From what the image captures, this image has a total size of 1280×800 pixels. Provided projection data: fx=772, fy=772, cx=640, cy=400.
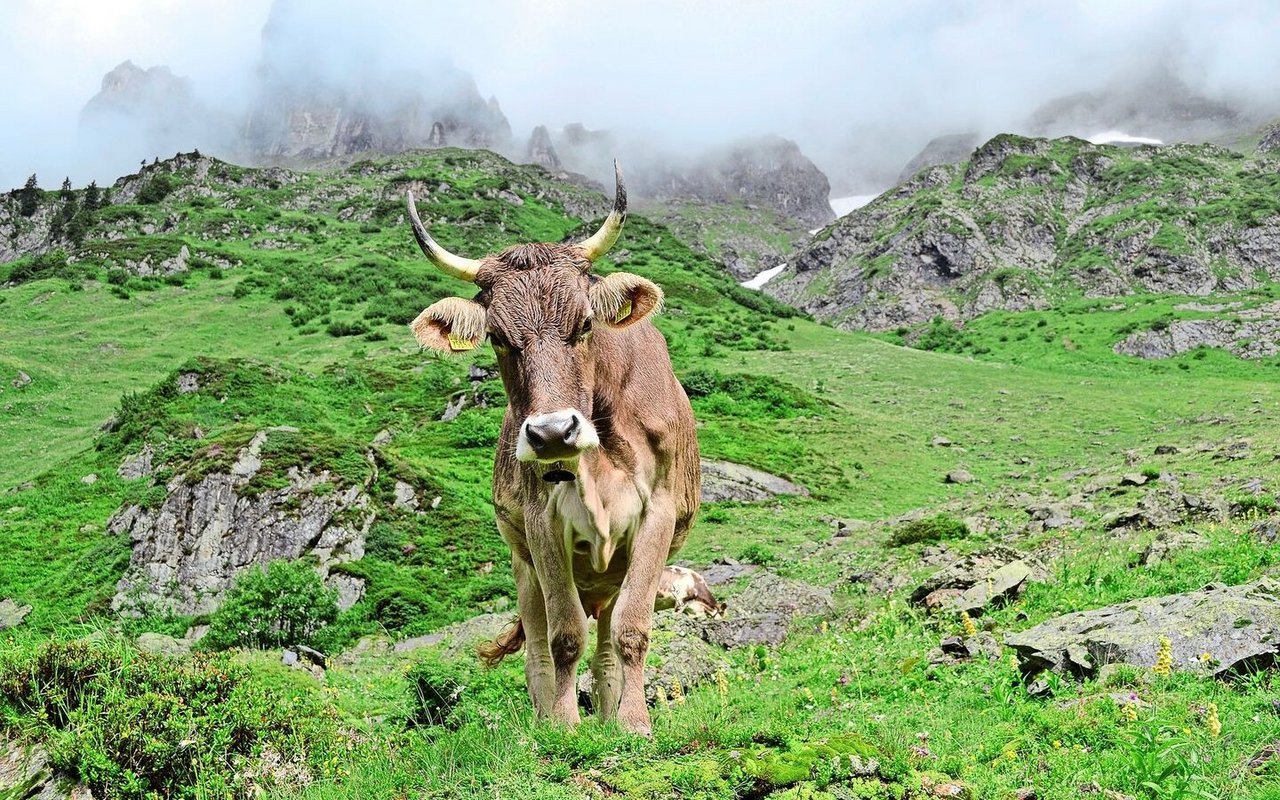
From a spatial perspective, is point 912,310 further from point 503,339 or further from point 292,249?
point 503,339

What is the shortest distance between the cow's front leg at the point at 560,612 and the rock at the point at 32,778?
3201 millimetres

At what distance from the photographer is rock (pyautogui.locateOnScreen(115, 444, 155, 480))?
23969 millimetres

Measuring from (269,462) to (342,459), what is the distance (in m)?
1.77

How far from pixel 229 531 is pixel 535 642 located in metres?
14.0

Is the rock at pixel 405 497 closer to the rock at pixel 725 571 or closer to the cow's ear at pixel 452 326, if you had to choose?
the rock at pixel 725 571

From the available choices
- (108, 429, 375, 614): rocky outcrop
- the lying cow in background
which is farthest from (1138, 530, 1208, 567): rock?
(108, 429, 375, 614): rocky outcrop

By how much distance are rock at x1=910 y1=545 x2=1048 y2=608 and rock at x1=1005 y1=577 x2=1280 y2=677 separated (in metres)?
2.08

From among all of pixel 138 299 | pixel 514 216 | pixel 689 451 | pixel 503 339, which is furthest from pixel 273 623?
pixel 514 216

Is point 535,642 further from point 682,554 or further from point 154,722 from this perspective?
point 682,554

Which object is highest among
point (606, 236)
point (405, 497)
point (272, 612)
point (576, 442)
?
point (606, 236)

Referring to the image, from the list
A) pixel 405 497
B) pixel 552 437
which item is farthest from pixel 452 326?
pixel 405 497

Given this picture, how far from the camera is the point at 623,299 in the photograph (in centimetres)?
589

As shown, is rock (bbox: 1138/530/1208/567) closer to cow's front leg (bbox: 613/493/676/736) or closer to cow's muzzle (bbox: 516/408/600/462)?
cow's front leg (bbox: 613/493/676/736)

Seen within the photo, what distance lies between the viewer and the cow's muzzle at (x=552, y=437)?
4871 millimetres
